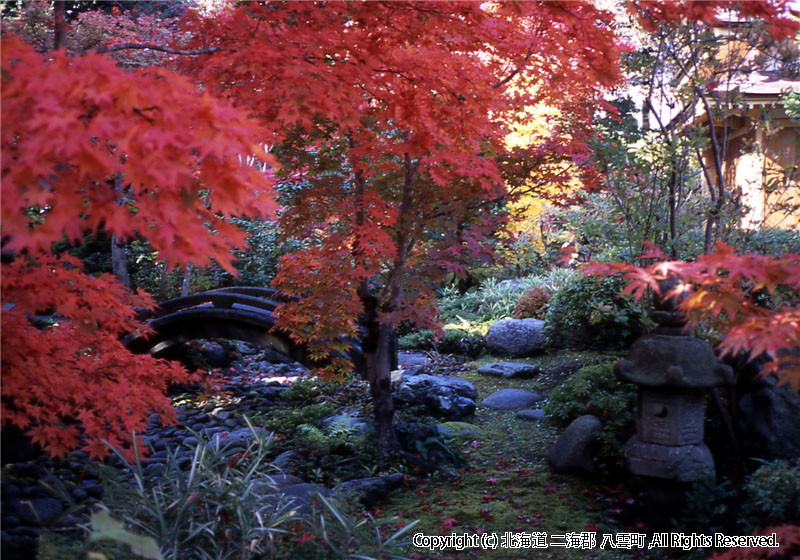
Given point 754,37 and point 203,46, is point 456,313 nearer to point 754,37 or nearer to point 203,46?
point 754,37

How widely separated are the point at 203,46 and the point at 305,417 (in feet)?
12.3

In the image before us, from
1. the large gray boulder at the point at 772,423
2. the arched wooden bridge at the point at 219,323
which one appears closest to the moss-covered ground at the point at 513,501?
the large gray boulder at the point at 772,423

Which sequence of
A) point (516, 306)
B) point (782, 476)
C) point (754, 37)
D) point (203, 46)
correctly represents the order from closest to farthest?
point (782, 476) → point (203, 46) → point (754, 37) → point (516, 306)

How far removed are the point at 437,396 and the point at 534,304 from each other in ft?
14.1

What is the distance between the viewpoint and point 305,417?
614 centimetres

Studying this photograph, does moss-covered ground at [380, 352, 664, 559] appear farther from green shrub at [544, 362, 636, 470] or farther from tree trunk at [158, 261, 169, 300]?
tree trunk at [158, 261, 169, 300]

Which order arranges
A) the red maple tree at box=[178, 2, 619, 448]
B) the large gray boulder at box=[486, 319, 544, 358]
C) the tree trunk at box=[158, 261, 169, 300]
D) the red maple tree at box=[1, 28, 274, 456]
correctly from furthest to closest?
the tree trunk at box=[158, 261, 169, 300] → the large gray boulder at box=[486, 319, 544, 358] → the red maple tree at box=[178, 2, 619, 448] → the red maple tree at box=[1, 28, 274, 456]

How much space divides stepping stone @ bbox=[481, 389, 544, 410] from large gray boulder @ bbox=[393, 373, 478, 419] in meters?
0.26

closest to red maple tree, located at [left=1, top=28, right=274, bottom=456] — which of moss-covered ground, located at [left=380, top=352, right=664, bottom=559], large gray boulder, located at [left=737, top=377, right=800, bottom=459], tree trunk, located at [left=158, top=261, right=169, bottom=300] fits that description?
moss-covered ground, located at [left=380, top=352, right=664, bottom=559]

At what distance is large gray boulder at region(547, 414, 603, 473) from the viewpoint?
15.6 feet

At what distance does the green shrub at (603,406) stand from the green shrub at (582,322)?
1.97m

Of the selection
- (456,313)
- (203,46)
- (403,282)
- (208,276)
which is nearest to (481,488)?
(403,282)

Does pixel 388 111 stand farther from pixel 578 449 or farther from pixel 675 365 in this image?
pixel 578 449

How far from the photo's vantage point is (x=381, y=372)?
5316mm
